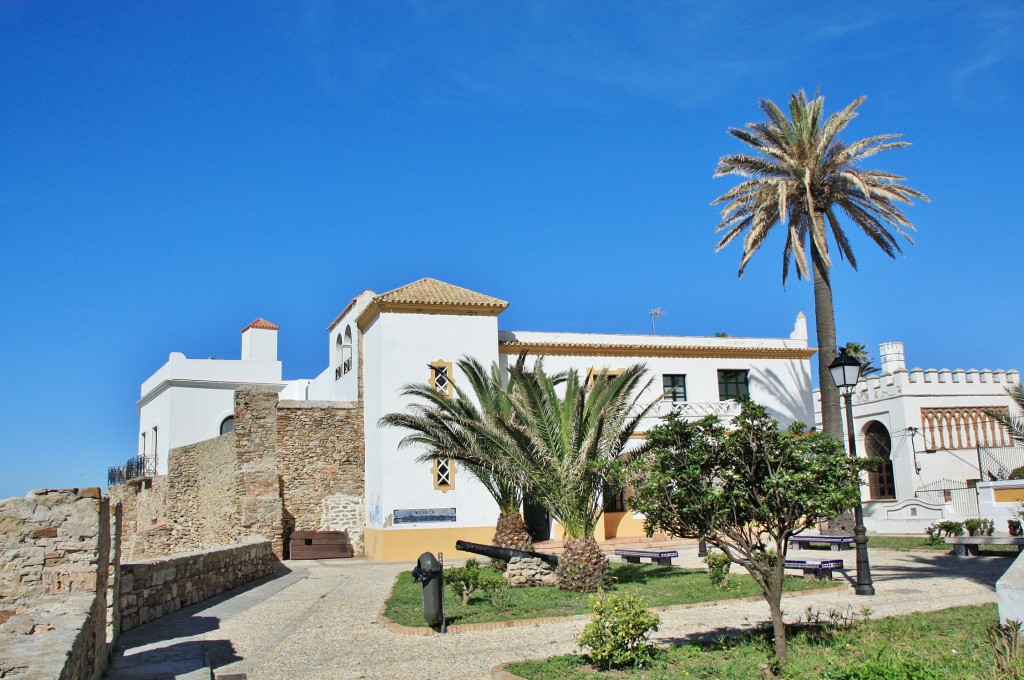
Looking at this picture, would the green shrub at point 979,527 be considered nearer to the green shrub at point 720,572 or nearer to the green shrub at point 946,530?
the green shrub at point 946,530

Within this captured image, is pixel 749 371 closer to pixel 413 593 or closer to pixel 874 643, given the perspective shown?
pixel 413 593

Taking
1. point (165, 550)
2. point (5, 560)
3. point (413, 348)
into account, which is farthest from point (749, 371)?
point (5, 560)

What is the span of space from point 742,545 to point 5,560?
713 centimetres

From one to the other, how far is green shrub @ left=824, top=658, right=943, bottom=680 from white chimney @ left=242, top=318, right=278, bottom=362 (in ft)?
113

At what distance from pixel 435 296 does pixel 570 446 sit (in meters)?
12.1

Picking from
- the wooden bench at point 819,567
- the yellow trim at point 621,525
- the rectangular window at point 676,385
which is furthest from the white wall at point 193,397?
the wooden bench at point 819,567

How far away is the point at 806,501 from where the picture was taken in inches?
291

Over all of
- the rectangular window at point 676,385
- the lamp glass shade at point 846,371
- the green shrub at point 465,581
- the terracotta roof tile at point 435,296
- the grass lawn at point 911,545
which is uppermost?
the terracotta roof tile at point 435,296

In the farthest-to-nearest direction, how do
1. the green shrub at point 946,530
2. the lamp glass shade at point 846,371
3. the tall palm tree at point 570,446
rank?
the green shrub at point 946,530
the tall palm tree at point 570,446
the lamp glass shade at point 846,371

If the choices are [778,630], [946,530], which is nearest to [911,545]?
[946,530]

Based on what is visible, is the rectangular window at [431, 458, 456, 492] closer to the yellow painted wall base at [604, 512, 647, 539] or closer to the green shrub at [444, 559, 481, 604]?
the yellow painted wall base at [604, 512, 647, 539]

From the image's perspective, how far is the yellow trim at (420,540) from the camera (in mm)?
24078

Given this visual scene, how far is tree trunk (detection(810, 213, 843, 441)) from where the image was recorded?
23859 millimetres

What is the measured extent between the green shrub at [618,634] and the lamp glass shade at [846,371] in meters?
6.19
